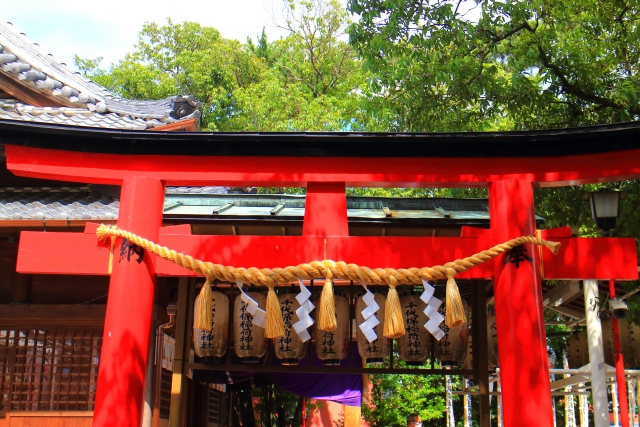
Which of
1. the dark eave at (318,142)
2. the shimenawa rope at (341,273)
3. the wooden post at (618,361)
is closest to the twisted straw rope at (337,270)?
the shimenawa rope at (341,273)

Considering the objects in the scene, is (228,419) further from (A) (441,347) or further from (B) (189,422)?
(A) (441,347)

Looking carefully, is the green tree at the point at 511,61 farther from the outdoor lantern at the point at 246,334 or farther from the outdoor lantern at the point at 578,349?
the outdoor lantern at the point at 246,334

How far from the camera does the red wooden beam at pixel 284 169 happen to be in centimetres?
532

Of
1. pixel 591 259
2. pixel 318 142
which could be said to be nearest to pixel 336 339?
pixel 318 142

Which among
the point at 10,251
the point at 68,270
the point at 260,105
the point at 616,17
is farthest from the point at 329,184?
the point at 260,105

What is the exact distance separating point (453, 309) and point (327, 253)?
44.0 inches

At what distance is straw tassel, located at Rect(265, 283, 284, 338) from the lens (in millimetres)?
4980

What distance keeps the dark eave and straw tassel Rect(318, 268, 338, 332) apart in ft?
3.68

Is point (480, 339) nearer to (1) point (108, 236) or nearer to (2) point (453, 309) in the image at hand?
(2) point (453, 309)

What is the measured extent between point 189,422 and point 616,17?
396 inches

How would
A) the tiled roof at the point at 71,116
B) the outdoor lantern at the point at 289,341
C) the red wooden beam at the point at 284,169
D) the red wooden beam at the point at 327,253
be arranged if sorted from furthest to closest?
the tiled roof at the point at 71,116
the outdoor lantern at the point at 289,341
the red wooden beam at the point at 284,169
the red wooden beam at the point at 327,253

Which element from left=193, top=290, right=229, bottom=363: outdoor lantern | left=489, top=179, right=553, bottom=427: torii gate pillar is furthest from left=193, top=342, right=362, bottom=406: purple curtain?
left=489, top=179, right=553, bottom=427: torii gate pillar

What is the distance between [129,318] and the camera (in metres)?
5.04

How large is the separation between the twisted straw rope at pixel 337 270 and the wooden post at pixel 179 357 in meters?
2.42
